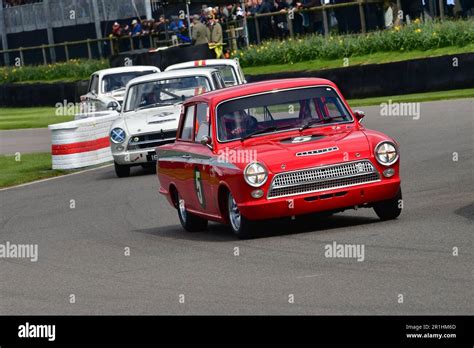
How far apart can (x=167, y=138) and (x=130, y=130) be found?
2.01ft

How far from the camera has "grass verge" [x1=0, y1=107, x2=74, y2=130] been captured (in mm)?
37844

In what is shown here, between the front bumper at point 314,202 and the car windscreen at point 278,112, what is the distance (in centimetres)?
112

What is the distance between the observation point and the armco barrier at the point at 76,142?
2302cm

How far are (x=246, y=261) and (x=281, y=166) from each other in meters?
1.32

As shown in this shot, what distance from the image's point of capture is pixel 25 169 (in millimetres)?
24031

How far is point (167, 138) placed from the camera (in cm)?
2055

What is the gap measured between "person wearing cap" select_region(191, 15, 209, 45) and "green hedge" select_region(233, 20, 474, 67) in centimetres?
174

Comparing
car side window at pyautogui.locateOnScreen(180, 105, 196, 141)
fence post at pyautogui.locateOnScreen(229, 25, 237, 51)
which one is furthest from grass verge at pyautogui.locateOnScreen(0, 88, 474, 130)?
car side window at pyautogui.locateOnScreen(180, 105, 196, 141)
